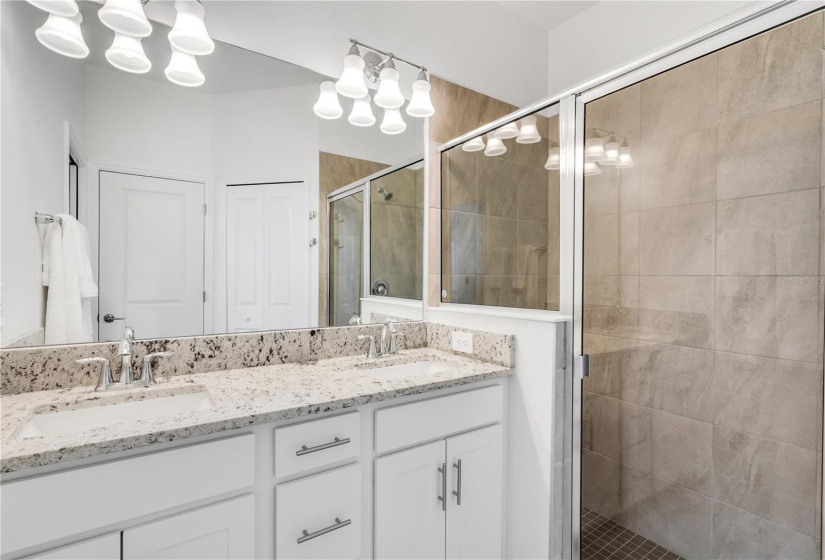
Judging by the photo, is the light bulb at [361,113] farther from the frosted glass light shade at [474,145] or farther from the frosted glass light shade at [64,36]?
the frosted glass light shade at [64,36]

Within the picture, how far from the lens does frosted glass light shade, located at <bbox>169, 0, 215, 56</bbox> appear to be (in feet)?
4.53

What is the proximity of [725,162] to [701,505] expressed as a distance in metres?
1.24

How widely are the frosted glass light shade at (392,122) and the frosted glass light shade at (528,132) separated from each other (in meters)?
0.58

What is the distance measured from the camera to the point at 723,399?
146 cm

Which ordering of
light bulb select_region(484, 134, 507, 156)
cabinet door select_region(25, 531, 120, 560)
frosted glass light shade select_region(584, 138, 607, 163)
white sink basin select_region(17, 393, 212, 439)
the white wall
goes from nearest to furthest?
cabinet door select_region(25, 531, 120, 560), white sink basin select_region(17, 393, 212, 439), the white wall, frosted glass light shade select_region(584, 138, 607, 163), light bulb select_region(484, 134, 507, 156)

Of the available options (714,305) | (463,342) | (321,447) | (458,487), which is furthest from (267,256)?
(714,305)

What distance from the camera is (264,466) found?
1081 mm

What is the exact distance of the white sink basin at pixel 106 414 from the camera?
1039 mm

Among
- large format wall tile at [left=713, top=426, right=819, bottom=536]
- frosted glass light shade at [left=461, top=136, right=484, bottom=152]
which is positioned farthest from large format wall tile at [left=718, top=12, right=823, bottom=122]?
large format wall tile at [left=713, top=426, right=819, bottom=536]

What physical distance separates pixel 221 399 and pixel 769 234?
1726mm

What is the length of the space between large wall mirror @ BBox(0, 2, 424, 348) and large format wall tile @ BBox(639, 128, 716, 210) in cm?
119

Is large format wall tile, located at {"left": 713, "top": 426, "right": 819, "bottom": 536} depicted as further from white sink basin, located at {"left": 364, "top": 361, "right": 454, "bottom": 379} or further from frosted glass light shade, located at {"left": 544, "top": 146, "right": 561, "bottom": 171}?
frosted glass light shade, located at {"left": 544, "top": 146, "right": 561, "bottom": 171}

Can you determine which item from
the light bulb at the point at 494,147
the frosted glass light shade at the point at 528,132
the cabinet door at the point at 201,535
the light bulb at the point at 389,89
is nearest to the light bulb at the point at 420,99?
the light bulb at the point at 389,89

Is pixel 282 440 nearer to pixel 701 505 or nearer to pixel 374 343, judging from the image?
pixel 374 343
